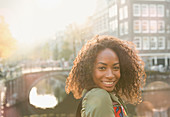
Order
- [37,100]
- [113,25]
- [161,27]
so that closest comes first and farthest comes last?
[37,100] → [161,27] → [113,25]

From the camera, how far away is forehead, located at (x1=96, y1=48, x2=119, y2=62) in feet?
2.75

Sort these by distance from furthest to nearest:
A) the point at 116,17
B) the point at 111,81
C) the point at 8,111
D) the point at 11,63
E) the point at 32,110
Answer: the point at 116,17 → the point at 11,63 → the point at 32,110 → the point at 8,111 → the point at 111,81

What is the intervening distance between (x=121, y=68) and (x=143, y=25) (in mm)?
16451

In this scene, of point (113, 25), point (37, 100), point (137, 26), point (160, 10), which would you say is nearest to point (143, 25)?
point (137, 26)

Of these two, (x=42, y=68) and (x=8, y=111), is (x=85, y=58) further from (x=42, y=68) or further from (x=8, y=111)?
(x=42, y=68)

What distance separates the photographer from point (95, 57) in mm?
865

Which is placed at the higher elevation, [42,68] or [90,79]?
[90,79]

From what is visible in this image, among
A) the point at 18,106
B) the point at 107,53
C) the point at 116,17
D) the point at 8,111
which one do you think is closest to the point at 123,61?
→ the point at 107,53

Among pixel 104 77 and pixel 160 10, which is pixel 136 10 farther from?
pixel 104 77

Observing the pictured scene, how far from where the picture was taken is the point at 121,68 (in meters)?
0.99

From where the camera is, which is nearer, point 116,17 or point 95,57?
point 95,57

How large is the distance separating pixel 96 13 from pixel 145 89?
727cm

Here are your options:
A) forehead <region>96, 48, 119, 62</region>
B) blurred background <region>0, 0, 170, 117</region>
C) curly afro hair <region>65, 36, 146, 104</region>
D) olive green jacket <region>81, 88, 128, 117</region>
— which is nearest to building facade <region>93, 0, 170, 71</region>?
blurred background <region>0, 0, 170, 117</region>

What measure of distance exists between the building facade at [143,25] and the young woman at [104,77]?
50.7 ft
